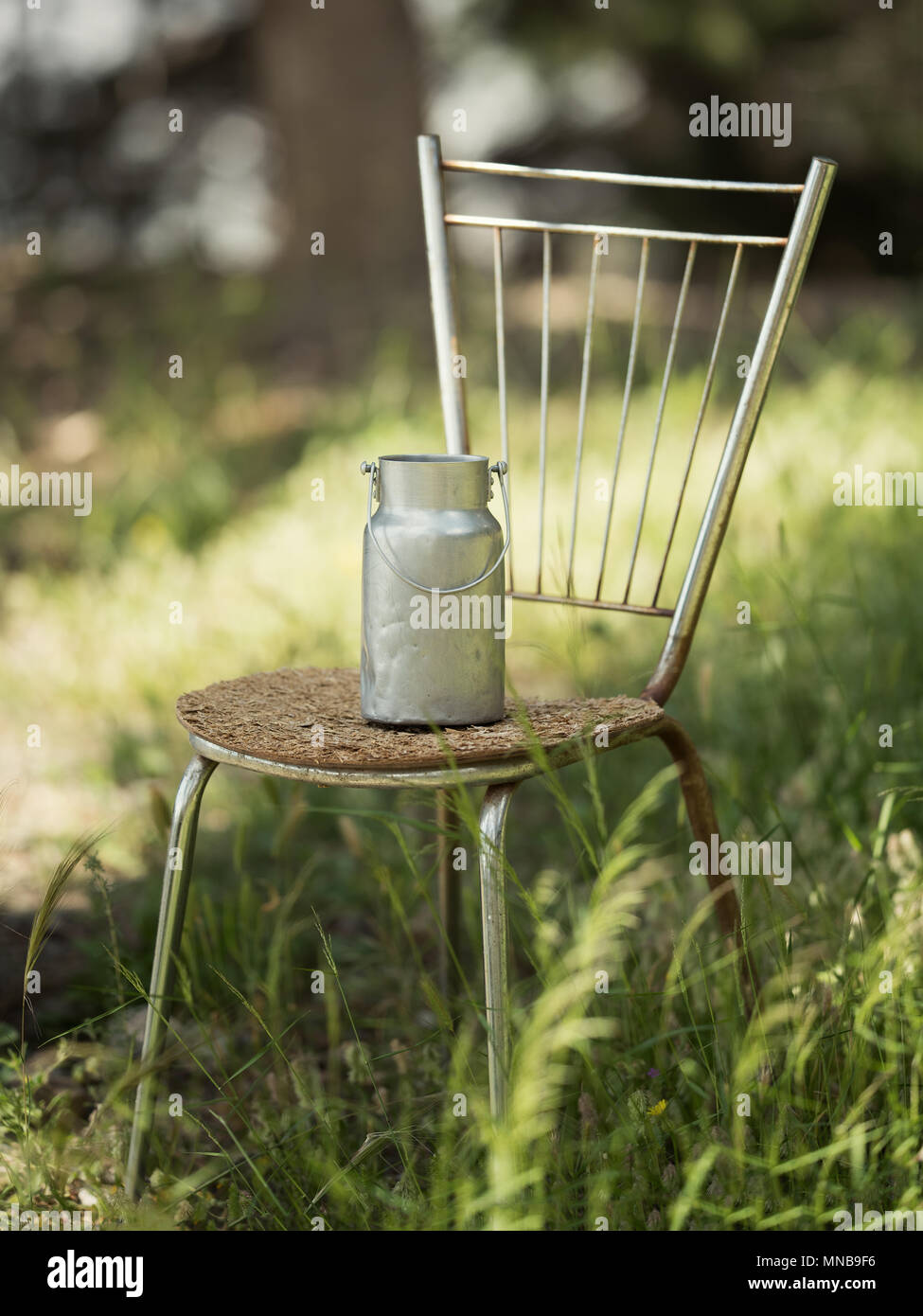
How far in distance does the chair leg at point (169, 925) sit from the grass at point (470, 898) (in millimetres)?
45

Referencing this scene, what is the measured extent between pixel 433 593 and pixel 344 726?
17 cm

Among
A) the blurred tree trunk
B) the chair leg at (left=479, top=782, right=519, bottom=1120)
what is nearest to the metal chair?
the chair leg at (left=479, top=782, right=519, bottom=1120)

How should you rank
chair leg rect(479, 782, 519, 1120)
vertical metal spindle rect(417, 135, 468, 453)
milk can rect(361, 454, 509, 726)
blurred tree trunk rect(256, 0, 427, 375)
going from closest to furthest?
chair leg rect(479, 782, 519, 1120) < milk can rect(361, 454, 509, 726) < vertical metal spindle rect(417, 135, 468, 453) < blurred tree trunk rect(256, 0, 427, 375)

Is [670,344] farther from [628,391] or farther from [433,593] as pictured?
[433,593]

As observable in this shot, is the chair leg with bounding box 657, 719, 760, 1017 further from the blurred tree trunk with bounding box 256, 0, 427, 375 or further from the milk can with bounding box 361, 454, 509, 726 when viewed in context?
the blurred tree trunk with bounding box 256, 0, 427, 375

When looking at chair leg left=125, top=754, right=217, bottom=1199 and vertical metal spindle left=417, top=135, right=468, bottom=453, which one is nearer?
chair leg left=125, top=754, right=217, bottom=1199

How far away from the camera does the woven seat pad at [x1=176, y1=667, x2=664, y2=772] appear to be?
1167 mm

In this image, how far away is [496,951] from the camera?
1120 mm

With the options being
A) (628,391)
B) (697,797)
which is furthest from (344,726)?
(628,391)

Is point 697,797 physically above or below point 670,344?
below

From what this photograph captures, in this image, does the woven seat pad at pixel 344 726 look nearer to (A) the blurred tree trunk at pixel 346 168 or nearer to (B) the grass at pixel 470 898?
(B) the grass at pixel 470 898

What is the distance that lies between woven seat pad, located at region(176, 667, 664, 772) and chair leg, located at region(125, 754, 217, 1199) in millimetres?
61

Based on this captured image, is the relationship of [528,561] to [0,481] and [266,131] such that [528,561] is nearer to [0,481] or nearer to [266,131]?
[0,481]

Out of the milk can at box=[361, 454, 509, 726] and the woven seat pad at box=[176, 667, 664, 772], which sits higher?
the milk can at box=[361, 454, 509, 726]
